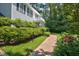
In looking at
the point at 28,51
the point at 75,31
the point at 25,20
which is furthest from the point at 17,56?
the point at 75,31

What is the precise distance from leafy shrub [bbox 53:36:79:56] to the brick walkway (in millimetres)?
99

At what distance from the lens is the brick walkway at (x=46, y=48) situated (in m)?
7.04

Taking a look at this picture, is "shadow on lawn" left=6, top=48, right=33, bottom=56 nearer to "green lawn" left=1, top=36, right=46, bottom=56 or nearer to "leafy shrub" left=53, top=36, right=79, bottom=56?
"green lawn" left=1, top=36, right=46, bottom=56

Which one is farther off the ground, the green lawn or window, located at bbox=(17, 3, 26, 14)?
window, located at bbox=(17, 3, 26, 14)

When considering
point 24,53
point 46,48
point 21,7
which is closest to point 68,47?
point 46,48

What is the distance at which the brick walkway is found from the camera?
7.04 metres

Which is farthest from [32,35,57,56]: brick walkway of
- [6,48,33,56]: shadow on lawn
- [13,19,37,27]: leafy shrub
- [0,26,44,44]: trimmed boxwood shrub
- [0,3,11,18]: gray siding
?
[0,3,11,18]: gray siding

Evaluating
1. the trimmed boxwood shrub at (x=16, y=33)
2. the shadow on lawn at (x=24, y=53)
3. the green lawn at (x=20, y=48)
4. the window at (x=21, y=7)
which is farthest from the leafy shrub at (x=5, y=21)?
the shadow on lawn at (x=24, y=53)

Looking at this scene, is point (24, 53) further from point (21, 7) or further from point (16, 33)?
point (21, 7)

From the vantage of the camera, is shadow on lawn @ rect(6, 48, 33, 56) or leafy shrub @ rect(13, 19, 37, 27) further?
leafy shrub @ rect(13, 19, 37, 27)

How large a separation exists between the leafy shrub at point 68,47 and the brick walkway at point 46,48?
3.9 inches

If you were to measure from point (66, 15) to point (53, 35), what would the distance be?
0.48 m

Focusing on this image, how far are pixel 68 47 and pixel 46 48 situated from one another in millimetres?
431

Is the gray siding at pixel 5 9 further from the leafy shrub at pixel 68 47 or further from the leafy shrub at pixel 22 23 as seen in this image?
the leafy shrub at pixel 68 47
